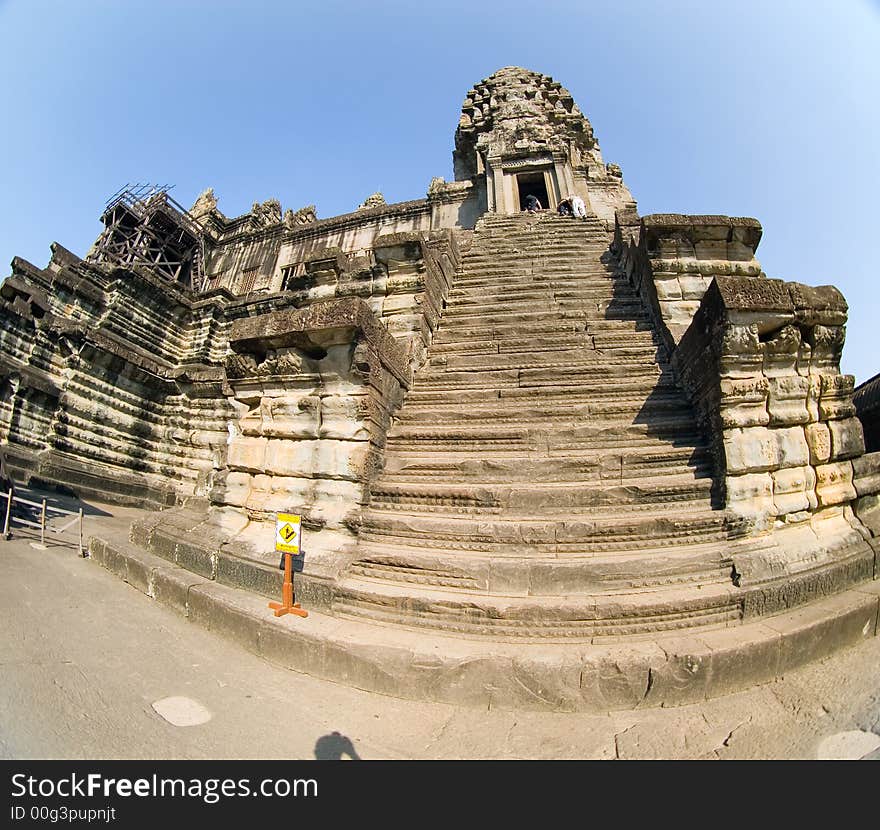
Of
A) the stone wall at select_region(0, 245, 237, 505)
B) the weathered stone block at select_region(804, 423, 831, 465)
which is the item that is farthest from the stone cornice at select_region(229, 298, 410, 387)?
the stone wall at select_region(0, 245, 237, 505)

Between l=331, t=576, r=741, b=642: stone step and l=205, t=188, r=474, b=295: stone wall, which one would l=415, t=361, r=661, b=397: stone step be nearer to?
l=331, t=576, r=741, b=642: stone step

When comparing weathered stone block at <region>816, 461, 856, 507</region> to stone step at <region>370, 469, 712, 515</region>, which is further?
stone step at <region>370, 469, 712, 515</region>

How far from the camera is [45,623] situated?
339 centimetres

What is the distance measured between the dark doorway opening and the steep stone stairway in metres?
12.3

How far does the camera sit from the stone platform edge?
249cm

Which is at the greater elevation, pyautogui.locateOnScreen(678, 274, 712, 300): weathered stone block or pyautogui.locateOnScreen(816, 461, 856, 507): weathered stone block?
pyautogui.locateOnScreen(678, 274, 712, 300): weathered stone block

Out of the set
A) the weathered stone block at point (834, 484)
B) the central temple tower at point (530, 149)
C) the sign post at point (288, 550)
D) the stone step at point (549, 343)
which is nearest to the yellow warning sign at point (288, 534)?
the sign post at point (288, 550)

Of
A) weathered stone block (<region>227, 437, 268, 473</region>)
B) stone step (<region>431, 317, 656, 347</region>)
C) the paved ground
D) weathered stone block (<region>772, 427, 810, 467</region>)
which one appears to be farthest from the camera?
stone step (<region>431, 317, 656, 347</region>)

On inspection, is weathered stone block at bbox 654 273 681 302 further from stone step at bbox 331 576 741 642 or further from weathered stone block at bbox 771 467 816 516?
stone step at bbox 331 576 741 642

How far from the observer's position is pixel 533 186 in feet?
57.0

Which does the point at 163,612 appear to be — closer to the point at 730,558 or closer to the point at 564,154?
the point at 730,558

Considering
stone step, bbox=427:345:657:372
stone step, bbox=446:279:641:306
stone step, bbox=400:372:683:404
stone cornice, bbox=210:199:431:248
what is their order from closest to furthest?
stone step, bbox=400:372:683:404
stone step, bbox=427:345:657:372
stone step, bbox=446:279:641:306
stone cornice, bbox=210:199:431:248

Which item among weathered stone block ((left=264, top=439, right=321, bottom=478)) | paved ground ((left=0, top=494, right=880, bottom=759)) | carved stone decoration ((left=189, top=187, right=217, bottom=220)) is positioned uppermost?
carved stone decoration ((left=189, top=187, right=217, bottom=220))

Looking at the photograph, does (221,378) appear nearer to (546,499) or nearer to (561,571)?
(546,499)
